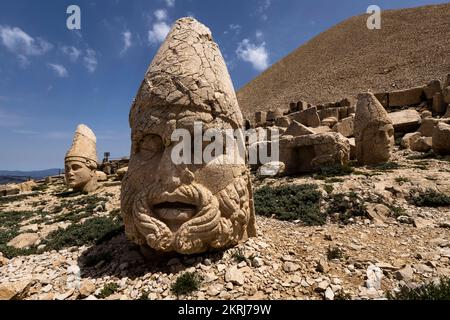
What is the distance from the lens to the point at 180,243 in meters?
2.85

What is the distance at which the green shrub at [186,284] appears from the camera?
8.83 ft

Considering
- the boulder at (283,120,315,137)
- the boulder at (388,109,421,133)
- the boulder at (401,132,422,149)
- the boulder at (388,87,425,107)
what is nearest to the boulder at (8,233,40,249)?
the boulder at (283,120,315,137)

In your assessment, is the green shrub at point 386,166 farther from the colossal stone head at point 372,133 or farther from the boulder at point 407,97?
the boulder at point 407,97

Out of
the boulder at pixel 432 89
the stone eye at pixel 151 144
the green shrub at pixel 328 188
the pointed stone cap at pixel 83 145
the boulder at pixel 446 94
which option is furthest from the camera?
the boulder at pixel 432 89

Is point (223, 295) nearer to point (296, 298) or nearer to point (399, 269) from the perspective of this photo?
point (296, 298)

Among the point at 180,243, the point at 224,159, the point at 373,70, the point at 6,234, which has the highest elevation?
the point at 373,70

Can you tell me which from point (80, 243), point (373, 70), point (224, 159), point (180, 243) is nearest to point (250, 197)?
point (224, 159)

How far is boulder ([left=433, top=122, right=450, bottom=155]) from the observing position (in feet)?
26.4

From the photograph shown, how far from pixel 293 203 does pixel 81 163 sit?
835cm

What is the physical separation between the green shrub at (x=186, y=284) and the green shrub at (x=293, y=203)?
2440mm

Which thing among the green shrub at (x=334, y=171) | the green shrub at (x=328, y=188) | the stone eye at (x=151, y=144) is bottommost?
the green shrub at (x=328, y=188)

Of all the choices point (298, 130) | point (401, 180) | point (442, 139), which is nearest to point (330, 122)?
point (298, 130)

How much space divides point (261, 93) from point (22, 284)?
4800 centimetres

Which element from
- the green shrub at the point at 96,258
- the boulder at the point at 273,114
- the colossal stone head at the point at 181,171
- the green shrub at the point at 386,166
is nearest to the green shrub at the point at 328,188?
the green shrub at the point at 386,166
